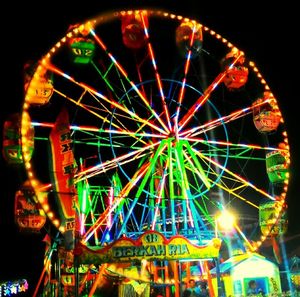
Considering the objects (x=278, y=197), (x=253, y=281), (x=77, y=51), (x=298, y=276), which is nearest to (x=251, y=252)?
(x=253, y=281)

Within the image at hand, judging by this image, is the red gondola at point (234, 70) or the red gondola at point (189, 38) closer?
the red gondola at point (189, 38)

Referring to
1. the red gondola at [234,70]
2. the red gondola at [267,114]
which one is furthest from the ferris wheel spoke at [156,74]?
the red gondola at [267,114]

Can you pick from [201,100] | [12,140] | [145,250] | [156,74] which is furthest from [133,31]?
[145,250]

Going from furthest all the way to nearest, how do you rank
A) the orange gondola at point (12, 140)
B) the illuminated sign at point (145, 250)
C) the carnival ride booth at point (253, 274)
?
the carnival ride booth at point (253, 274) → the orange gondola at point (12, 140) → the illuminated sign at point (145, 250)

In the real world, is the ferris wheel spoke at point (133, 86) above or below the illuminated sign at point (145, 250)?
above

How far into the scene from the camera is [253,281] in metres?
16.4

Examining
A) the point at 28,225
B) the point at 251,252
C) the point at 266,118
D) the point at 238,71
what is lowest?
the point at 251,252

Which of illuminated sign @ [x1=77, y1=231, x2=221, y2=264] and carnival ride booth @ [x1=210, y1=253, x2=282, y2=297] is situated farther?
carnival ride booth @ [x1=210, y1=253, x2=282, y2=297]

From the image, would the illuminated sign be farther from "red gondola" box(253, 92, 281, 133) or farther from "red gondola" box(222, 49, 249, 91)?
"red gondola" box(222, 49, 249, 91)

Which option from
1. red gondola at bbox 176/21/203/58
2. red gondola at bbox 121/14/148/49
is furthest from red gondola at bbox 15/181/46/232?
red gondola at bbox 176/21/203/58

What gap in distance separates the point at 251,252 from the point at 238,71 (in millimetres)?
6565

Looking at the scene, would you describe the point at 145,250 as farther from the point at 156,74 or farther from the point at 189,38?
the point at 189,38

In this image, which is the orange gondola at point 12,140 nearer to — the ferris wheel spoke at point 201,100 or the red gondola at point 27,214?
the red gondola at point 27,214

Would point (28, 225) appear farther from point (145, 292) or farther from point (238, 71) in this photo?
point (238, 71)
